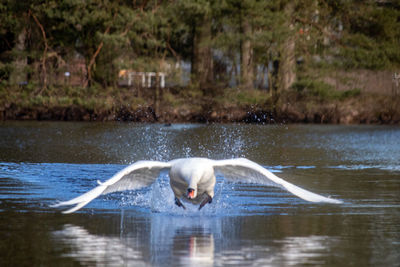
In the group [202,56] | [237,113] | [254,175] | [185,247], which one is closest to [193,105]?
[237,113]

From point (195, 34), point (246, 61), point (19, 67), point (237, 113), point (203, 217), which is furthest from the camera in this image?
point (195, 34)

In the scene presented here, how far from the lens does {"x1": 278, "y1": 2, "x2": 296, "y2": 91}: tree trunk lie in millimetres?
35438

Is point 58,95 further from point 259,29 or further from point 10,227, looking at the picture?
point 10,227

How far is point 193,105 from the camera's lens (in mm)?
35031

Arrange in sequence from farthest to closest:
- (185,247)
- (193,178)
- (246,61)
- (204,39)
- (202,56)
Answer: (202,56) → (204,39) → (246,61) → (193,178) → (185,247)

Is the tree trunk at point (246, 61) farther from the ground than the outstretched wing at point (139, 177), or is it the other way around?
the tree trunk at point (246, 61)

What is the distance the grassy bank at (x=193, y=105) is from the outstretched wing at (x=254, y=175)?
22.3 metres

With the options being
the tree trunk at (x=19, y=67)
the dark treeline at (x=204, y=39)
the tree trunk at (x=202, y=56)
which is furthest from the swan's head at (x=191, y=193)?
the tree trunk at (x=19, y=67)

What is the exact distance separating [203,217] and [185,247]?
2.19 meters

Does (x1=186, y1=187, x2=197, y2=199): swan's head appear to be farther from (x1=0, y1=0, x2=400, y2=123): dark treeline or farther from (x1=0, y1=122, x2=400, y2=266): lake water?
(x1=0, y1=0, x2=400, y2=123): dark treeline

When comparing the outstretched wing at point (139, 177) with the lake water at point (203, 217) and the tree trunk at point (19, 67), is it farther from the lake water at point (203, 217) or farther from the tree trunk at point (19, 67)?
the tree trunk at point (19, 67)

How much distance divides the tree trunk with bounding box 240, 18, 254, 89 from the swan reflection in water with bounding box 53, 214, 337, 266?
26173 mm

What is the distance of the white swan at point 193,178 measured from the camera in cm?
1010

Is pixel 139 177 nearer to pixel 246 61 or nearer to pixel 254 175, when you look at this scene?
pixel 254 175
